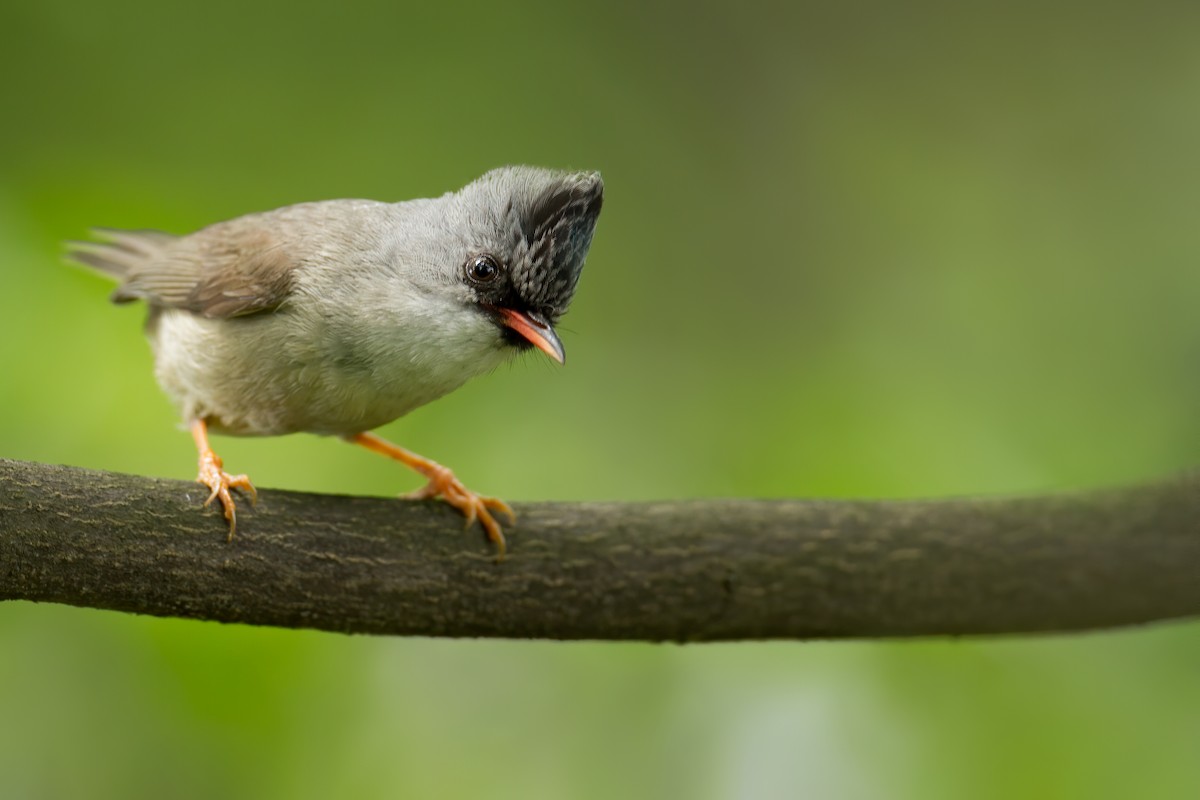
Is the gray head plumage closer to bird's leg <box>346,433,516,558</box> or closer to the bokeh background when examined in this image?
bird's leg <box>346,433,516,558</box>

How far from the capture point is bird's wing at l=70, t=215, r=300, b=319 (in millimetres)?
3590

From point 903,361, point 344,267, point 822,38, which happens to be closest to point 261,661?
point 344,267

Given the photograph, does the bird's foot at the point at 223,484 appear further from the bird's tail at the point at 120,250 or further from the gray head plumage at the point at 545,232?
the bird's tail at the point at 120,250

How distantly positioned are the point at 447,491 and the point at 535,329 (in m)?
0.76

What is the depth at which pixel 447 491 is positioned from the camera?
3.64 meters

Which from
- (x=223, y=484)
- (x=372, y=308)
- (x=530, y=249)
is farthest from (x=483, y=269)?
(x=223, y=484)

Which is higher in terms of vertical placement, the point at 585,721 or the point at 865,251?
the point at 865,251

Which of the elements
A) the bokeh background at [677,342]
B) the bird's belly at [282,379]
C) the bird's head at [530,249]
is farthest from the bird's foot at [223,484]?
the bird's head at [530,249]

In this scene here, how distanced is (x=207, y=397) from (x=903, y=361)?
113 inches

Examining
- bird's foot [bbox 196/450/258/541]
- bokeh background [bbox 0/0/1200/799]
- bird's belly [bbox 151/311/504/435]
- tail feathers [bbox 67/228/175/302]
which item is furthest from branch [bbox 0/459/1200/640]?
tail feathers [bbox 67/228/175/302]

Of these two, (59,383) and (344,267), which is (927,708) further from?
(59,383)

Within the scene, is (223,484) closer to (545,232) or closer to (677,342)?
(545,232)

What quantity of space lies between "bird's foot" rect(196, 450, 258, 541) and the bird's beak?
899 mm

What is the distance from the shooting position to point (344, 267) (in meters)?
3.46
